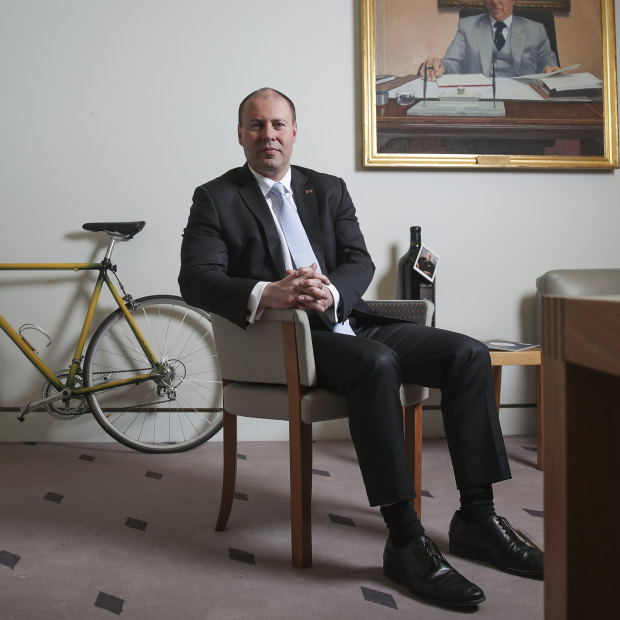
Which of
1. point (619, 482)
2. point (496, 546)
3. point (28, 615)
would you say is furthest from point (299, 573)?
point (619, 482)

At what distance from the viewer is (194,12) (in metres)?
2.96

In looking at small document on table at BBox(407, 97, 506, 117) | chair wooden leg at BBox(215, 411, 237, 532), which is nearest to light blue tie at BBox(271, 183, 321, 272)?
chair wooden leg at BBox(215, 411, 237, 532)

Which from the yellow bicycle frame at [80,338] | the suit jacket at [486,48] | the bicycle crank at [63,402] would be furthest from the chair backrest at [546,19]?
the bicycle crank at [63,402]

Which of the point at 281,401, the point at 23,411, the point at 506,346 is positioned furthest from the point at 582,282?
the point at 23,411

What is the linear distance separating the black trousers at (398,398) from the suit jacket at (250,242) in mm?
230

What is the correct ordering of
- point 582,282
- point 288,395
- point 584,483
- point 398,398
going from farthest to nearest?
point 582,282, point 288,395, point 398,398, point 584,483

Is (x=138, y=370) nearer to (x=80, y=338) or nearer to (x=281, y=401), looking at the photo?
(x=80, y=338)

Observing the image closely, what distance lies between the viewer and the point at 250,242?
74.0 inches

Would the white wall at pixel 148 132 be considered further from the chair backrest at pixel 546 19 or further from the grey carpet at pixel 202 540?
the chair backrest at pixel 546 19

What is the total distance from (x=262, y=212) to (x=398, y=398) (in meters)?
0.70

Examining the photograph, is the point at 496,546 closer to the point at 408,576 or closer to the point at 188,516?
the point at 408,576

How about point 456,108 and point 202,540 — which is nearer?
point 202,540

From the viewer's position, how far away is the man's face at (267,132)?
6.34 feet

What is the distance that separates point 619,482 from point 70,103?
2.95 meters
